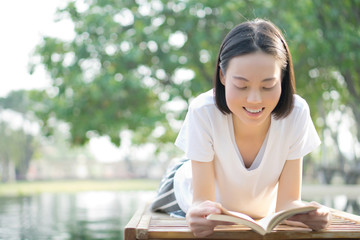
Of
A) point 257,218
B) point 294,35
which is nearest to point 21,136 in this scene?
point 294,35

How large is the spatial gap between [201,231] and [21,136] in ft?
103

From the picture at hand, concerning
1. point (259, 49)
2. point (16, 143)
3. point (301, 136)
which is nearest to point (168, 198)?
point (301, 136)

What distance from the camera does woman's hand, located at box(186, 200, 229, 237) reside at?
69.6 inches

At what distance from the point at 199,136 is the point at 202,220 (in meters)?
0.40

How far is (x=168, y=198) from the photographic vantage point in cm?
277

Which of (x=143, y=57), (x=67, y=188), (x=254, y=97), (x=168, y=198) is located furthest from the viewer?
(x=67, y=188)

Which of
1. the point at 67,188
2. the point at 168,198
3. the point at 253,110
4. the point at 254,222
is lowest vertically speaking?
the point at 67,188

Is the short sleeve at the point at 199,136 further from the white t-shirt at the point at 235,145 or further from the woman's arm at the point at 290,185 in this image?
the woman's arm at the point at 290,185

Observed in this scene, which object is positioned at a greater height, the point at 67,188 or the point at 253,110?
the point at 253,110

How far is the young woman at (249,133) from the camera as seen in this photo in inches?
72.5

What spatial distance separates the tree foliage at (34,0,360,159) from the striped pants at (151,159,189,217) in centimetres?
779

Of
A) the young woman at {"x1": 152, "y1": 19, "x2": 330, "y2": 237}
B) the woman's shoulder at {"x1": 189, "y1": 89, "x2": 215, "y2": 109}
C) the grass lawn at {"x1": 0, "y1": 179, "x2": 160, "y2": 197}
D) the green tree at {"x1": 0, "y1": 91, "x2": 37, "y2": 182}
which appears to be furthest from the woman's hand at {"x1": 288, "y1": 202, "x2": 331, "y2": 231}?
the green tree at {"x1": 0, "y1": 91, "x2": 37, "y2": 182}

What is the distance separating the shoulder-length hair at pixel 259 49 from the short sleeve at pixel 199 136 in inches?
3.4

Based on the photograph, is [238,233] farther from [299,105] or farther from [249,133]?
[299,105]
